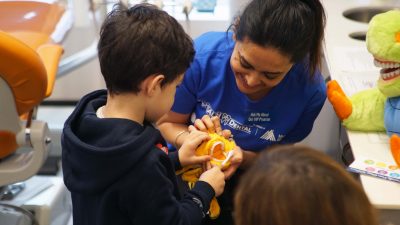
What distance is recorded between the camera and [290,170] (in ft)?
1.99

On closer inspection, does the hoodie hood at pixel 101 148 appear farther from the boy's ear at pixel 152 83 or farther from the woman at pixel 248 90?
the woman at pixel 248 90

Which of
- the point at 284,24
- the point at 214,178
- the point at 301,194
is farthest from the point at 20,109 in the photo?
the point at 301,194

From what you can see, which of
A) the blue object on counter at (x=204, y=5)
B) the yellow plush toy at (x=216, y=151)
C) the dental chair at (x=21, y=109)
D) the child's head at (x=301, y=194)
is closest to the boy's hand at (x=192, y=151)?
the yellow plush toy at (x=216, y=151)

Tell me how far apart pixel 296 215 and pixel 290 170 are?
6cm

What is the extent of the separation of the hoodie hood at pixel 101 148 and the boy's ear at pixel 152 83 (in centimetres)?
7

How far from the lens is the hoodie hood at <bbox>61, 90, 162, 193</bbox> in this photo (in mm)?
857

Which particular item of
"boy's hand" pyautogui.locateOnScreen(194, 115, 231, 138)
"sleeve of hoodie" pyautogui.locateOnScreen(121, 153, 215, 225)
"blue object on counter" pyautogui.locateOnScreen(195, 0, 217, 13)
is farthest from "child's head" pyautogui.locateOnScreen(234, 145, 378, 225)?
"blue object on counter" pyautogui.locateOnScreen(195, 0, 217, 13)

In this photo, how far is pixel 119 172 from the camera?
2.84ft

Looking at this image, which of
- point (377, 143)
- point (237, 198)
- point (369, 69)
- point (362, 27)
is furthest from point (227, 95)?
point (362, 27)

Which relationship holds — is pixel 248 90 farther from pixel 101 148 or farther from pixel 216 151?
pixel 101 148

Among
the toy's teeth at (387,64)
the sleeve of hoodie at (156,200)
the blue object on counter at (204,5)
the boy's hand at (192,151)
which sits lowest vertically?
the blue object on counter at (204,5)

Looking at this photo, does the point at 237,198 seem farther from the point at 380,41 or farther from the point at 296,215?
the point at 380,41

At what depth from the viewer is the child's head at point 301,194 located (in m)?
0.59

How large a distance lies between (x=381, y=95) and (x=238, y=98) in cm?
38
